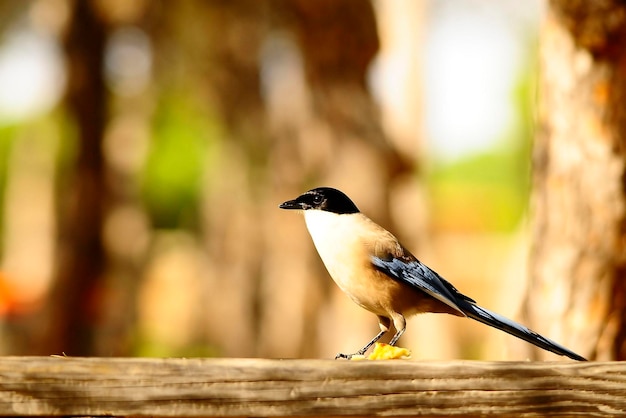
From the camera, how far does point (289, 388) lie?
232cm

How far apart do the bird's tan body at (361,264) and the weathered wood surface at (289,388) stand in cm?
54

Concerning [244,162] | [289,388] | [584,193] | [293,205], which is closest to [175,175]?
[244,162]

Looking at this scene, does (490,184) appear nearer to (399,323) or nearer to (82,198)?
(82,198)

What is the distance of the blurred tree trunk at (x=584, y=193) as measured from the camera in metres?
4.66

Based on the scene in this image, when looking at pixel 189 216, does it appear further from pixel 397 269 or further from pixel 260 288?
pixel 397 269

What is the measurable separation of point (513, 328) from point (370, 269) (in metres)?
0.46

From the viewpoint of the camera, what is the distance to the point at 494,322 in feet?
9.13

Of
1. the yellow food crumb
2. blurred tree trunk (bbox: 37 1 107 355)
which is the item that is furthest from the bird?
blurred tree trunk (bbox: 37 1 107 355)

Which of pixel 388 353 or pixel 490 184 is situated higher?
pixel 490 184

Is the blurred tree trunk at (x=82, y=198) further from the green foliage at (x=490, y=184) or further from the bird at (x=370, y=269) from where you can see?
the green foliage at (x=490, y=184)

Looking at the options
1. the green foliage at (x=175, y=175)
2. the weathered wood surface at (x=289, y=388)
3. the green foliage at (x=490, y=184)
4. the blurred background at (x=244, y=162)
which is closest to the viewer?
the weathered wood surface at (x=289, y=388)

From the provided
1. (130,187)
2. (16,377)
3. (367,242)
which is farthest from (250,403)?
(130,187)

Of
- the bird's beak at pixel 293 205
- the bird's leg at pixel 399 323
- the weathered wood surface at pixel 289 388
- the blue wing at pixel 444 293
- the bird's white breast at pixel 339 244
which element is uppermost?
the bird's beak at pixel 293 205

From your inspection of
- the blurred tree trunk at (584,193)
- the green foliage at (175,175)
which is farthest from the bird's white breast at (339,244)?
the green foliage at (175,175)
